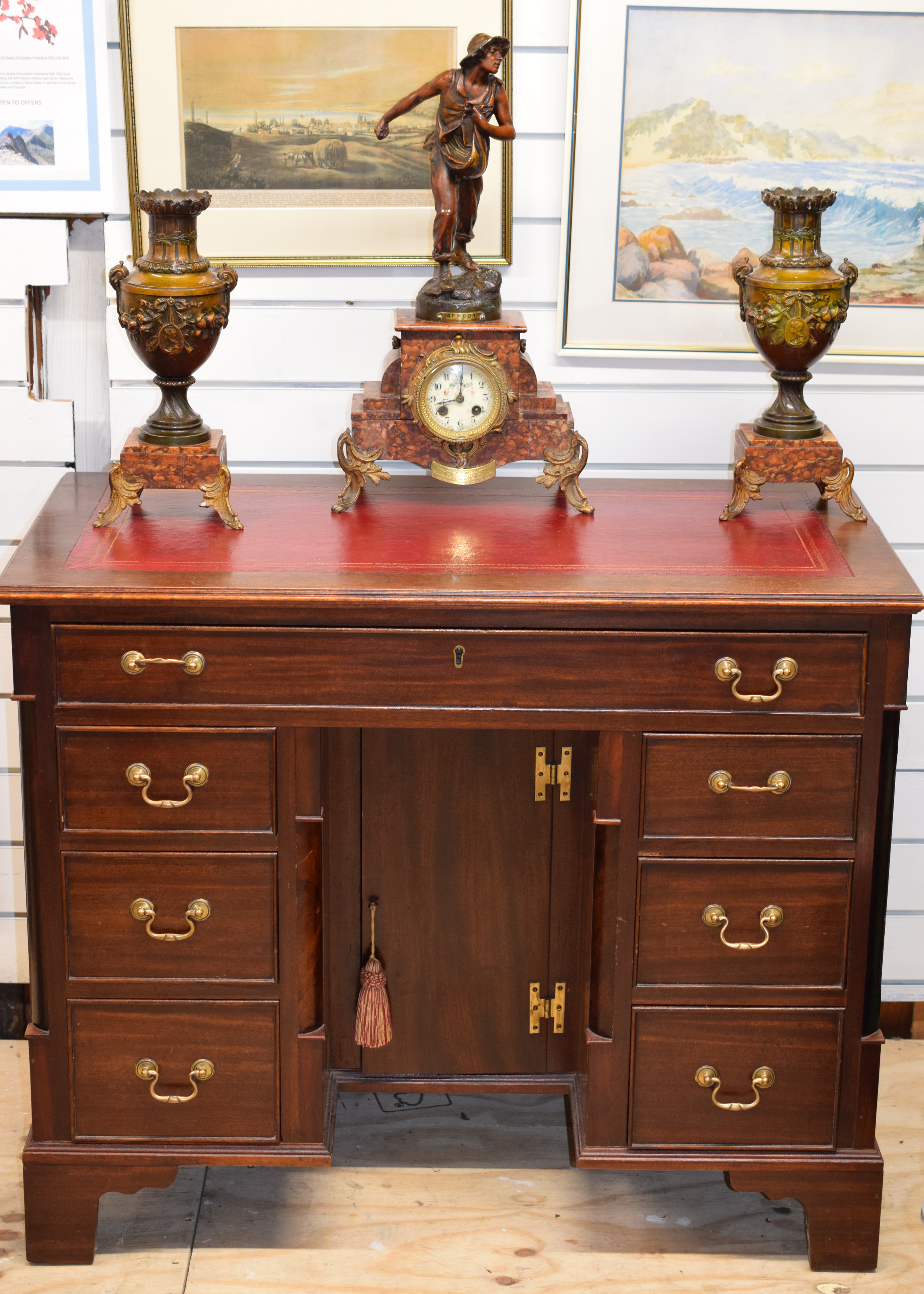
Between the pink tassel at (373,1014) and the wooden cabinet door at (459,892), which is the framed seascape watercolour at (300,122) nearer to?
the wooden cabinet door at (459,892)

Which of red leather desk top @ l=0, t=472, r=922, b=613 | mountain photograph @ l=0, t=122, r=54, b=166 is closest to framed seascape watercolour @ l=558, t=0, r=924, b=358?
red leather desk top @ l=0, t=472, r=922, b=613

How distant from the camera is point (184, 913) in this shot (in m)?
2.66

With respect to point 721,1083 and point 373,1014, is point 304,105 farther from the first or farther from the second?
point 721,1083

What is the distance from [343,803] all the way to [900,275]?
5.10 ft

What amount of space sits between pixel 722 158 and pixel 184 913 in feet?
5.85

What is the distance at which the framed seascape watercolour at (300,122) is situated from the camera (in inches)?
113

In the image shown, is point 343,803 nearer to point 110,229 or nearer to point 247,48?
point 110,229

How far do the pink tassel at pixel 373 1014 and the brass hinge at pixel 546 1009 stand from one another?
1.01 feet

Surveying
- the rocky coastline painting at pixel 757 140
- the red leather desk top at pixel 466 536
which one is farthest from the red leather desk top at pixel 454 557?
the rocky coastline painting at pixel 757 140

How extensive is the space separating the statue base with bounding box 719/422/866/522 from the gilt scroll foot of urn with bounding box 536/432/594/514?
0.92ft

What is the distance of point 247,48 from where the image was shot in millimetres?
2887

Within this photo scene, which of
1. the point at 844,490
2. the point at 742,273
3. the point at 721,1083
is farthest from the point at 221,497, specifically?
the point at 721,1083

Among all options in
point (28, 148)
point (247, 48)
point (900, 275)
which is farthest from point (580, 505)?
point (28, 148)

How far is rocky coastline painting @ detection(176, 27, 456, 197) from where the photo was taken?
2.89 m
